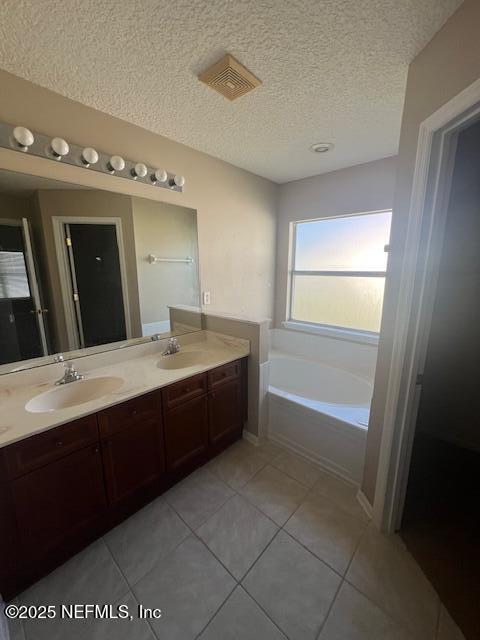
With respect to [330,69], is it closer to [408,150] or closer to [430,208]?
[408,150]

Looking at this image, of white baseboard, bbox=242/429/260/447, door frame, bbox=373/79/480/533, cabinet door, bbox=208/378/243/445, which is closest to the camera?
door frame, bbox=373/79/480/533

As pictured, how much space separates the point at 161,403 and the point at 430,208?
1.69 meters

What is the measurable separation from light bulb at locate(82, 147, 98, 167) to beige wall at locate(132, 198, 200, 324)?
34 centimetres

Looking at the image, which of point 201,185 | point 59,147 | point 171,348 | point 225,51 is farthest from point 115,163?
point 171,348

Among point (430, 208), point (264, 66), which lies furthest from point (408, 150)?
point (264, 66)

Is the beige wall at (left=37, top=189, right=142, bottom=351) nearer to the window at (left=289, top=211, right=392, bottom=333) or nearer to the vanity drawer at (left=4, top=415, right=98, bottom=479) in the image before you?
the vanity drawer at (left=4, top=415, right=98, bottom=479)

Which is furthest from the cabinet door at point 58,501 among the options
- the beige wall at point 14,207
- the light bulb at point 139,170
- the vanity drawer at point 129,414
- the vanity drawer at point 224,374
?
the light bulb at point 139,170

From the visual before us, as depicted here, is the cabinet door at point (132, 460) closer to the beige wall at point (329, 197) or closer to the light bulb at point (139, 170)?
the light bulb at point (139, 170)

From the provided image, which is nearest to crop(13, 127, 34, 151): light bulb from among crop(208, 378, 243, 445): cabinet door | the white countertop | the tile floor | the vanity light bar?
the vanity light bar

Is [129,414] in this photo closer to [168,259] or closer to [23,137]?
[168,259]

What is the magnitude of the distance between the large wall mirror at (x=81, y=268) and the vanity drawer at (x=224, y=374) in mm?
598

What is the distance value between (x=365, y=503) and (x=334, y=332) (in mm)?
1653

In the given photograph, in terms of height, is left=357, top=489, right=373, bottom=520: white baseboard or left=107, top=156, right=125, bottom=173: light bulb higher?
left=107, top=156, right=125, bottom=173: light bulb

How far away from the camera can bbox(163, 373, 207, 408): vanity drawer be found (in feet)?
5.08
